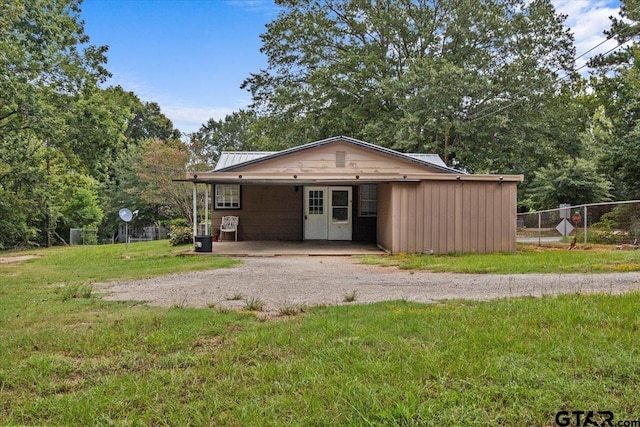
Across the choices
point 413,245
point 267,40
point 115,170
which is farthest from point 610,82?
point 115,170

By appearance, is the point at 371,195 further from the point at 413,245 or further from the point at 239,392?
the point at 239,392

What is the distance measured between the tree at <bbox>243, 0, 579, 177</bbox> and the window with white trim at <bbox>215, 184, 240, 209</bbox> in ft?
27.3

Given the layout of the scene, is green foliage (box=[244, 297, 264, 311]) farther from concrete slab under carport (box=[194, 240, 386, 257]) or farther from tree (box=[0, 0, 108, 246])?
tree (box=[0, 0, 108, 246])

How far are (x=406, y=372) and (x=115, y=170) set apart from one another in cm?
3257

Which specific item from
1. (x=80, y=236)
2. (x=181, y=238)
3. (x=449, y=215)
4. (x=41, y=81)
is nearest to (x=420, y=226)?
(x=449, y=215)

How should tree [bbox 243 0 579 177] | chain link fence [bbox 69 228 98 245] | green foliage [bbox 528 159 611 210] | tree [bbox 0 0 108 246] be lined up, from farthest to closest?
1. chain link fence [bbox 69 228 98 245]
2. tree [bbox 243 0 579 177]
3. green foliage [bbox 528 159 611 210]
4. tree [bbox 0 0 108 246]

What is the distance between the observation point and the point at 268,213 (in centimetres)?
1466

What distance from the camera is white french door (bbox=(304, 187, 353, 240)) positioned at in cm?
1451

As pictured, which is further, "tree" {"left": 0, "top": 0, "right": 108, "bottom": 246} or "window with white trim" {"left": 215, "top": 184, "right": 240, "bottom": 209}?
"window with white trim" {"left": 215, "top": 184, "right": 240, "bottom": 209}

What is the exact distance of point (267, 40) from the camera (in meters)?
23.9

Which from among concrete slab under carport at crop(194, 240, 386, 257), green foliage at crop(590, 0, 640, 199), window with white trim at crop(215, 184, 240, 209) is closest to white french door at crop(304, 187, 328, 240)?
concrete slab under carport at crop(194, 240, 386, 257)

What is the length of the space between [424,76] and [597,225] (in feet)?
32.7

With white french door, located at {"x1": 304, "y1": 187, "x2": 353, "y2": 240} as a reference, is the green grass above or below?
below

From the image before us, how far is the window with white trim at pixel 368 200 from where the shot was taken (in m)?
14.2
